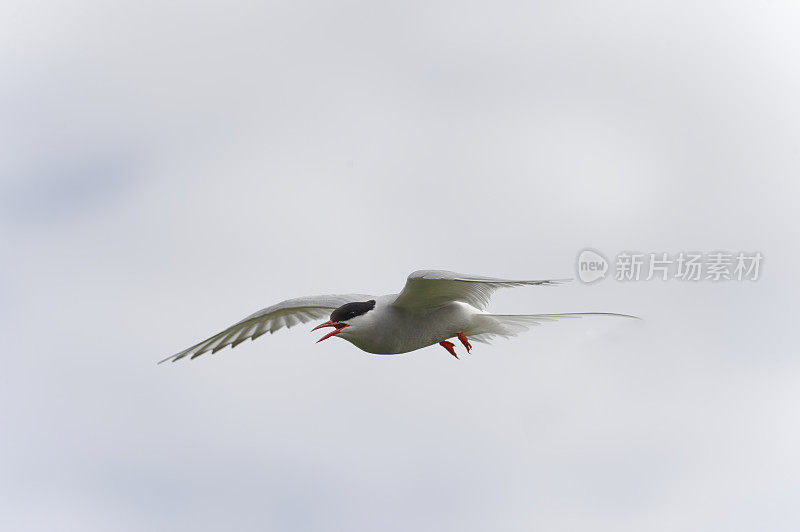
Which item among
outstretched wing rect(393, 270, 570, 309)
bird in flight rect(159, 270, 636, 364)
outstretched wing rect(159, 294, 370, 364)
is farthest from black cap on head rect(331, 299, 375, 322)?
outstretched wing rect(159, 294, 370, 364)

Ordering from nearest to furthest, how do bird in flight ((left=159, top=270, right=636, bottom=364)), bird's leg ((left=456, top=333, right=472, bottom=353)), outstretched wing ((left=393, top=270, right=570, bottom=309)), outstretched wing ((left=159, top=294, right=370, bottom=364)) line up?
outstretched wing ((left=393, top=270, right=570, bottom=309)), bird in flight ((left=159, top=270, right=636, bottom=364)), bird's leg ((left=456, top=333, right=472, bottom=353)), outstretched wing ((left=159, top=294, right=370, bottom=364))

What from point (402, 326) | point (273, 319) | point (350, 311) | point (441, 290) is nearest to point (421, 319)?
point (402, 326)

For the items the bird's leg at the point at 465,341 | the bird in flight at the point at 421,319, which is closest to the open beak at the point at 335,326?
the bird in flight at the point at 421,319

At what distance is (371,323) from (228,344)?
218 centimetres

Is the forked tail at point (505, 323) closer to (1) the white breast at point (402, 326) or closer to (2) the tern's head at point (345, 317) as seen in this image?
(1) the white breast at point (402, 326)

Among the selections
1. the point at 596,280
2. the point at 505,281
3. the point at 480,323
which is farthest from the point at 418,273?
the point at 596,280

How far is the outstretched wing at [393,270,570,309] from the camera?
801 centimetres

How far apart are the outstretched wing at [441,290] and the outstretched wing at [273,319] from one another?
1.00 metres

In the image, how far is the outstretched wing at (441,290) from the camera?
8008mm

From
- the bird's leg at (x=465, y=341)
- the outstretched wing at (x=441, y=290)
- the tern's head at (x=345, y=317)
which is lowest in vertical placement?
the bird's leg at (x=465, y=341)

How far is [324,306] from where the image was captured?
33.6ft

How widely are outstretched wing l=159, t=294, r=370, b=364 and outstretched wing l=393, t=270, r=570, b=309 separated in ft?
3.28

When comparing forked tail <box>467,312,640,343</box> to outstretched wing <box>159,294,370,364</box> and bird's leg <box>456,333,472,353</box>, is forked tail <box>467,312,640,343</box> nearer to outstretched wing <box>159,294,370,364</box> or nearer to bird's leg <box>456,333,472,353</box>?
bird's leg <box>456,333,472,353</box>

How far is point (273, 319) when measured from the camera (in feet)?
34.5
